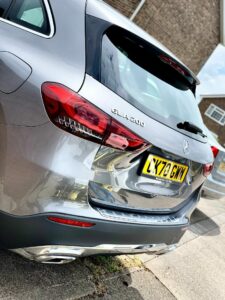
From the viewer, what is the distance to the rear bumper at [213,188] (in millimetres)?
4824

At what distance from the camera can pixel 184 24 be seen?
13508 mm

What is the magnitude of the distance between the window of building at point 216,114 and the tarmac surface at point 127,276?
75.9 feet

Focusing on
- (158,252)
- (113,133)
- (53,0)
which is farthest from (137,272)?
(53,0)

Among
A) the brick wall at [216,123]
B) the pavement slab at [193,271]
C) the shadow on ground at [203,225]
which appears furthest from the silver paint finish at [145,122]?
the brick wall at [216,123]

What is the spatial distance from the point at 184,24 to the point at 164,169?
41.4ft

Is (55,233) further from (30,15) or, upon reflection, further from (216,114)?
(216,114)

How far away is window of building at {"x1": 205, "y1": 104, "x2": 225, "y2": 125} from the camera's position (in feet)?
86.2

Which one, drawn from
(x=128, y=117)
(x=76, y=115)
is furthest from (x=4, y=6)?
(x=128, y=117)

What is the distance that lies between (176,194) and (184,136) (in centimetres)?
42

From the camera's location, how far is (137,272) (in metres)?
3.05

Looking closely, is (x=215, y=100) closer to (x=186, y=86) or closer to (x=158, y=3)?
(x=158, y=3)

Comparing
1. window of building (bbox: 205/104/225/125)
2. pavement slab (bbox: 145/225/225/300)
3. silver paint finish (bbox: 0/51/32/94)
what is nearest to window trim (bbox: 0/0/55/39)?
silver paint finish (bbox: 0/51/32/94)

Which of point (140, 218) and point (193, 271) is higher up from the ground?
point (140, 218)

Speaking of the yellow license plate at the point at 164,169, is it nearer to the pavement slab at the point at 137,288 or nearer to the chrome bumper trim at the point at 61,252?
the chrome bumper trim at the point at 61,252
